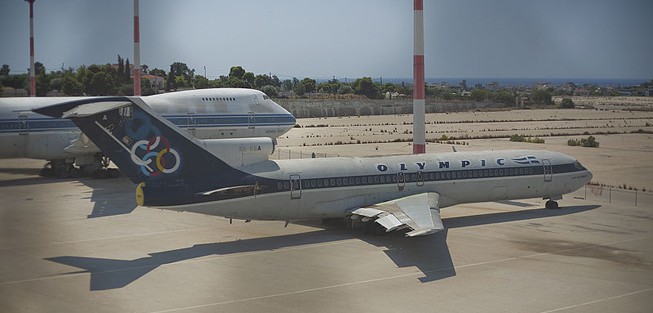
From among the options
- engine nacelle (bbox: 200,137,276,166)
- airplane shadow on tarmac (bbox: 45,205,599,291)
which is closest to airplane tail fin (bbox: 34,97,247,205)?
engine nacelle (bbox: 200,137,276,166)

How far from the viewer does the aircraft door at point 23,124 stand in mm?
46844

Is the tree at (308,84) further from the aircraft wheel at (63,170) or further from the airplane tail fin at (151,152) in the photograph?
the airplane tail fin at (151,152)

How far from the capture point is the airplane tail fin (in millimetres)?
26531

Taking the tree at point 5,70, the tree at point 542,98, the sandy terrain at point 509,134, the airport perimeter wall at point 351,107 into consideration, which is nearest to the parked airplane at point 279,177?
the tree at point 5,70

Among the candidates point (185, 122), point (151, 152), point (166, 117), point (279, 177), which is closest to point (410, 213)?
point (279, 177)

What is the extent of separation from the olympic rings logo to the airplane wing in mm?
8055

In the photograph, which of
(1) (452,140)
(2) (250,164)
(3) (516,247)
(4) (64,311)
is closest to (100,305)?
(4) (64,311)

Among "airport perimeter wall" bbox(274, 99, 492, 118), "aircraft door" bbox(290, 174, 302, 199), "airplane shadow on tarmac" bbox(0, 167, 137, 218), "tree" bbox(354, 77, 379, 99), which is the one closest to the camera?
"aircraft door" bbox(290, 174, 302, 199)

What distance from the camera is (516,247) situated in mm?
28625

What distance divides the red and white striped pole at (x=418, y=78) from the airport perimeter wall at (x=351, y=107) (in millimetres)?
81999

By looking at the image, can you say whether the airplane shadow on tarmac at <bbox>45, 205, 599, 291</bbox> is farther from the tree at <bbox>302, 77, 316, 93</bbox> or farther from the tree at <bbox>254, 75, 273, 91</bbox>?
→ the tree at <bbox>302, 77, 316, 93</bbox>

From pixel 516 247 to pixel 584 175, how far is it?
39.4ft

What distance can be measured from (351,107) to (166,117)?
3459 inches

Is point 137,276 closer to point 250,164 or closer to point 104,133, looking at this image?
point 104,133
